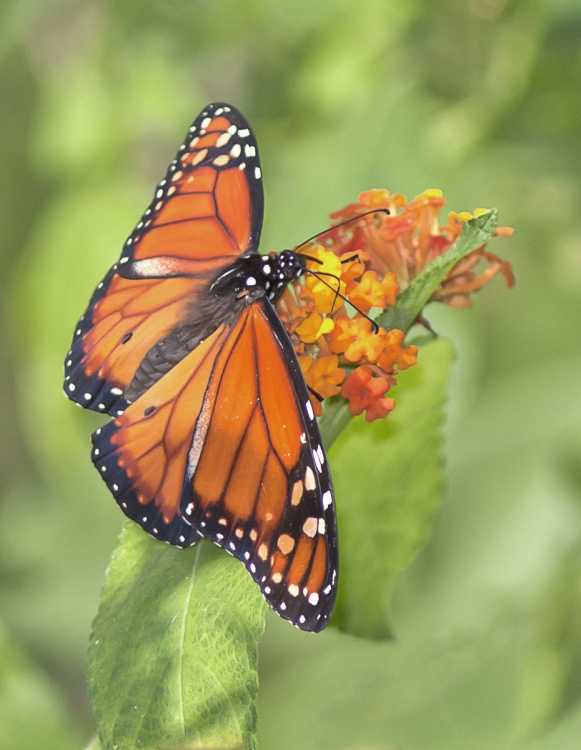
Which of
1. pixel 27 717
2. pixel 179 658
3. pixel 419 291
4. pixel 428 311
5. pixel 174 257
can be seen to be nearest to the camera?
pixel 179 658

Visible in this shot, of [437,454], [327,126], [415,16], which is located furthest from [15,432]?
[437,454]

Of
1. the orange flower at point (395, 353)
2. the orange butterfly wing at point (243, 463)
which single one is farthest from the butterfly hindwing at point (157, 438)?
the orange flower at point (395, 353)

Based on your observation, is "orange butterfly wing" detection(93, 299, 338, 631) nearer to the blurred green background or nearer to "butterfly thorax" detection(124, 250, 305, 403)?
"butterfly thorax" detection(124, 250, 305, 403)

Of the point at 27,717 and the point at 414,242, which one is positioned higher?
the point at 414,242

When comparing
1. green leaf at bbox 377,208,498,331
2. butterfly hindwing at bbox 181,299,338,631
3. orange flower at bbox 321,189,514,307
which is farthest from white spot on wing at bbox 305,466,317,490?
orange flower at bbox 321,189,514,307

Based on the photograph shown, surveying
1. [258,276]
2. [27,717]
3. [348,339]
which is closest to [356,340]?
[348,339]

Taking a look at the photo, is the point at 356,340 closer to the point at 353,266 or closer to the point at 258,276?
the point at 353,266

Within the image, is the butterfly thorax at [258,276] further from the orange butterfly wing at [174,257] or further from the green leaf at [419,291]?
the green leaf at [419,291]

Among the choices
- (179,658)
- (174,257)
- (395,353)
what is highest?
(174,257)
